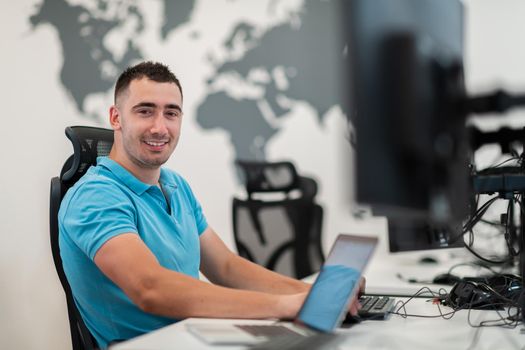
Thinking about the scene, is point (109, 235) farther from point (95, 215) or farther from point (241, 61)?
point (241, 61)

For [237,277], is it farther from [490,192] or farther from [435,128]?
[435,128]

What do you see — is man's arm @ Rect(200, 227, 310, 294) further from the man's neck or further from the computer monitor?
the computer monitor

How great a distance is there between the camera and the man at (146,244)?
120 cm

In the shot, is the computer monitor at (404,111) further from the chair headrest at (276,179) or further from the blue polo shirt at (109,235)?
the chair headrest at (276,179)

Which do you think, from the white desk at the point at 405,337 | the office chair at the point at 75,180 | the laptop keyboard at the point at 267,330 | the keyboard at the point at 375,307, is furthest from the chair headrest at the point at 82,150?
the keyboard at the point at 375,307

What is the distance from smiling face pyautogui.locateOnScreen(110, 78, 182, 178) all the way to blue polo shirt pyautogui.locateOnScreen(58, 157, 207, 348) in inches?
2.5

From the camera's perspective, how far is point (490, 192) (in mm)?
1238

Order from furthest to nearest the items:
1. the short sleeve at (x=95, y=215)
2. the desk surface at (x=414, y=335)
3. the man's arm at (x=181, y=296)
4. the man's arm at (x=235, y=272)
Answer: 1. the man's arm at (x=235, y=272)
2. the short sleeve at (x=95, y=215)
3. the man's arm at (x=181, y=296)
4. the desk surface at (x=414, y=335)

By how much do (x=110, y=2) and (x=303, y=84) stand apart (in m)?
1.15

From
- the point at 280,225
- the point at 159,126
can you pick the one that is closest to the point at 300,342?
the point at 159,126

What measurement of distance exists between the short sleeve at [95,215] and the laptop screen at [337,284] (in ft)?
1.52

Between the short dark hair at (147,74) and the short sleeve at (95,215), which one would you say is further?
the short dark hair at (147,74)

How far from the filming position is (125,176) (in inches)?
59.2

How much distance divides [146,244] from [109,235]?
0.53 ft
